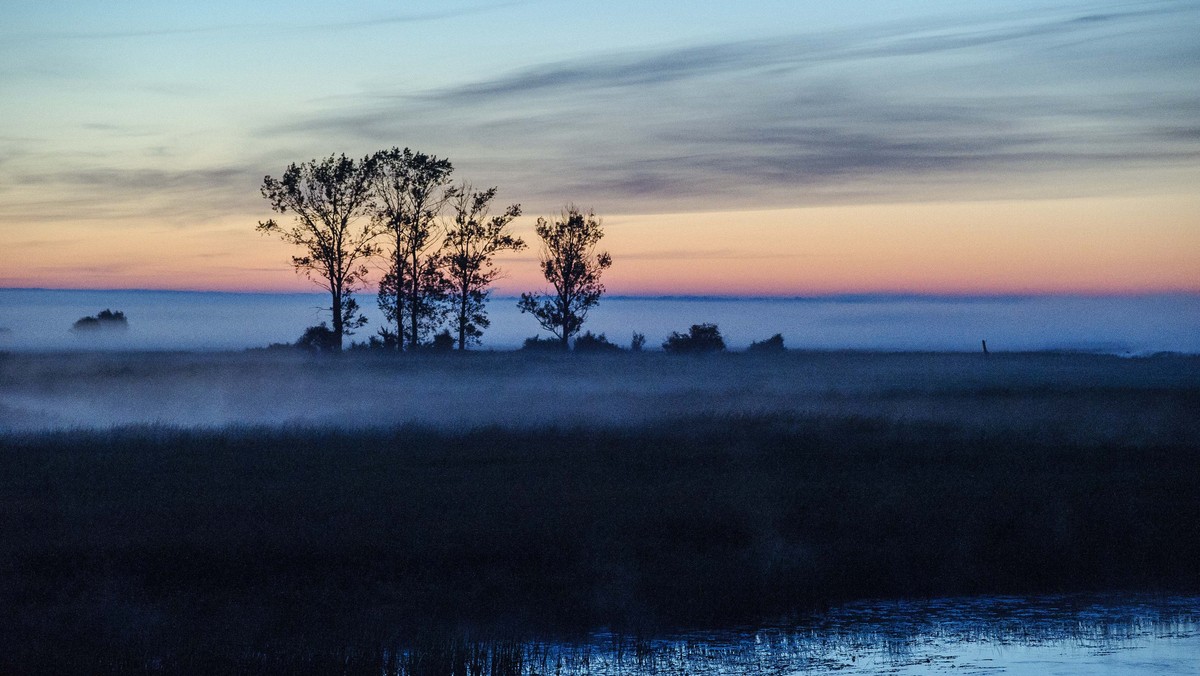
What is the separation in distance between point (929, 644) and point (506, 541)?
6928 millimetres

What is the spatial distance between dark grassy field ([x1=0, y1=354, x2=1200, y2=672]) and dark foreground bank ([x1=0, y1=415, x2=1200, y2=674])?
0.06m

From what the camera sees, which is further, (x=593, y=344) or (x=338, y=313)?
(x=593, y=344)

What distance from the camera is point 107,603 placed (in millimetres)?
16234

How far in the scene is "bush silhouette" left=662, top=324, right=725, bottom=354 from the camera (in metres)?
84.4

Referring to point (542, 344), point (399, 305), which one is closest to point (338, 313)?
point (399, 305)

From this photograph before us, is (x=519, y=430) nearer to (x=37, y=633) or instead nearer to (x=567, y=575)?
(x=567, y=575)

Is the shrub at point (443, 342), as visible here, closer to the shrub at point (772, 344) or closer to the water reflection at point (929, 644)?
the shrub at point (772, 344)

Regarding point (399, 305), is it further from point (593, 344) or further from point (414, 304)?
point (593, 344)

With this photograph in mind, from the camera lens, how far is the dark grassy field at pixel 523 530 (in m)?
16.2

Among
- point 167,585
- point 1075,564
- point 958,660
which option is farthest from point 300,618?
point 1075,564

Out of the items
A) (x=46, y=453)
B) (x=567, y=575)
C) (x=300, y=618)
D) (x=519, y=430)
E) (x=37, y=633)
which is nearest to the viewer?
(x=37, y=633)

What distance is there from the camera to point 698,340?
3371 inches

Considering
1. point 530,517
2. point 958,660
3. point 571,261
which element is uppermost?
point 571,261

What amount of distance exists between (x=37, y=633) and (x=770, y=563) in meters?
10.9
